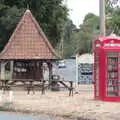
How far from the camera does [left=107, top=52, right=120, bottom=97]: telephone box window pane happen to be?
908 inches

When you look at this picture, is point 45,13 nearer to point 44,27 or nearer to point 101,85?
point 44,27

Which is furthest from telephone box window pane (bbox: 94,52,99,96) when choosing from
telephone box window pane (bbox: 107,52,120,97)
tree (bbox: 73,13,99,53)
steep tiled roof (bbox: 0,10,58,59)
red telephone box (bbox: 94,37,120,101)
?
tree (bbox: 73,13,99,53)

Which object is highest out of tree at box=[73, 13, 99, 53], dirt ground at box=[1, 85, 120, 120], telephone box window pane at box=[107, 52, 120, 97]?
tree at box=[73, 13, 99, 53]

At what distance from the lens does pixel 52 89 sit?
3378 centimetres

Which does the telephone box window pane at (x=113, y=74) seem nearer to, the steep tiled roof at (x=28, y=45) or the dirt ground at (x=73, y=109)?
the dirt ground at (x=73, y=109)

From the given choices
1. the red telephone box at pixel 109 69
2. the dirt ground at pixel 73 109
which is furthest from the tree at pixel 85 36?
the dirt ground at pixel 73 109

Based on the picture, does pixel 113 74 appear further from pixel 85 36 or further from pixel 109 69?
pixel 85 36

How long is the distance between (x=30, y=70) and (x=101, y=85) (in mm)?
14803

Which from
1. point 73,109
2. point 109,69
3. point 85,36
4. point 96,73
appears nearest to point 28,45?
point 96,73

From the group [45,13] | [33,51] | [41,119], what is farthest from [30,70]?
[41,119]

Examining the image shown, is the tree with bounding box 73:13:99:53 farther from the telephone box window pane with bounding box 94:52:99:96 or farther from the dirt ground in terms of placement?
the dirt ground

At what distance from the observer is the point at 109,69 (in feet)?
76.1

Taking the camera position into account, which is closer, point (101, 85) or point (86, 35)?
point (101, 85)

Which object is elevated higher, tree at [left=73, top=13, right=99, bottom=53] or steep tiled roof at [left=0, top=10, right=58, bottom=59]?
tree at [left=73, top=13, right=99, bottom=53]
